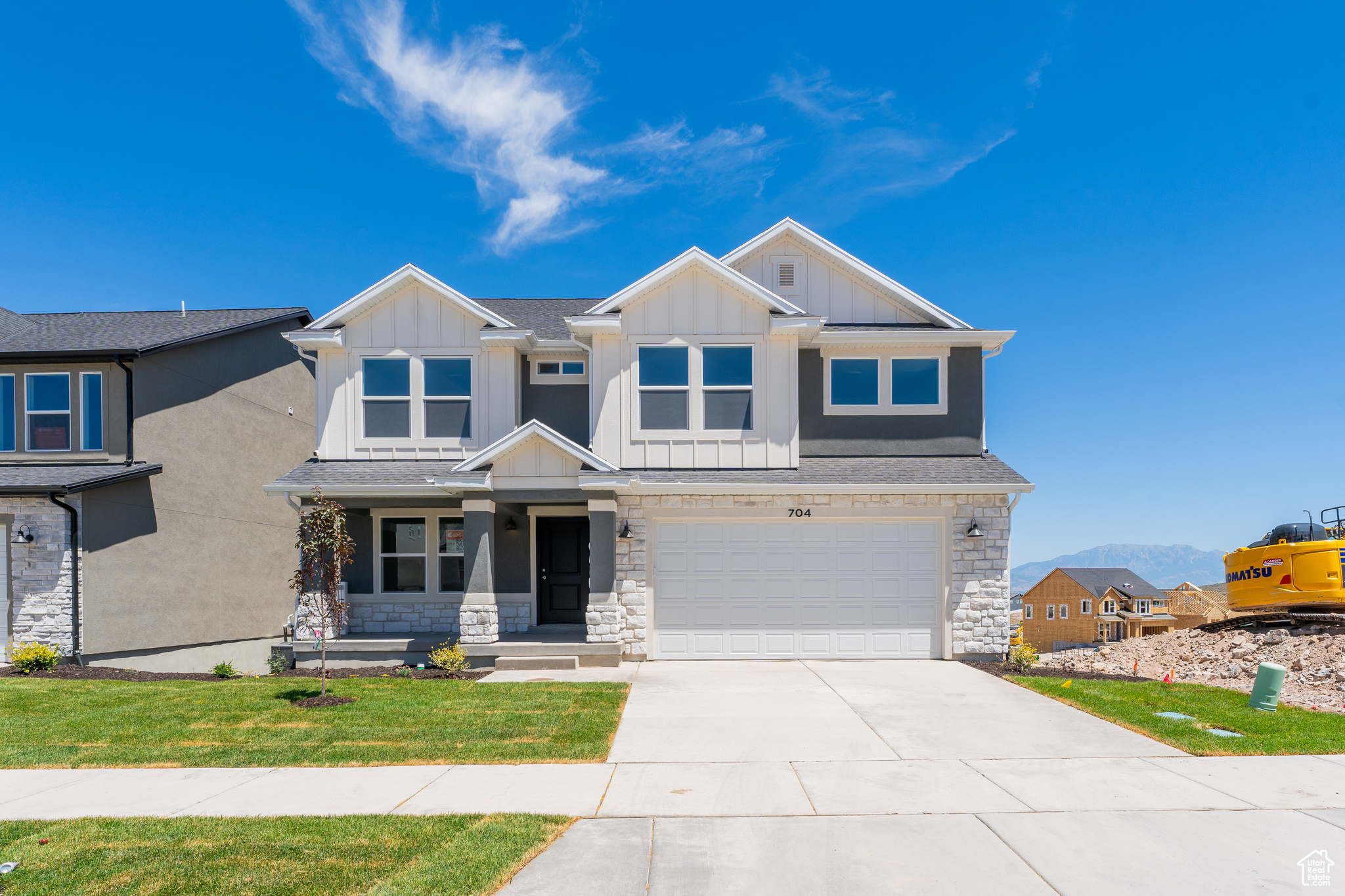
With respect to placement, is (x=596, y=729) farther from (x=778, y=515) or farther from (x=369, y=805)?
(x=778, y=515)

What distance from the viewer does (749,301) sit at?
13.8 m

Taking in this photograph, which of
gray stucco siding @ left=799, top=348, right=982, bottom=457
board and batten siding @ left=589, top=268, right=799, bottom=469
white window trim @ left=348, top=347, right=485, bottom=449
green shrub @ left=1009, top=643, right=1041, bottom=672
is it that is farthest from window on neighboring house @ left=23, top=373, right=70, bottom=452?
green shrub @ left=1009, top=643, right=1041, bottom=672

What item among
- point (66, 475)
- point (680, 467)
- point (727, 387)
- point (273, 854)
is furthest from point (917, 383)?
point (66, 475)

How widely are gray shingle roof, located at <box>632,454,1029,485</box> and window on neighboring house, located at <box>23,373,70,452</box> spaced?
11183mm

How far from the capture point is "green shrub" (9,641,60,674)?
12664 mm

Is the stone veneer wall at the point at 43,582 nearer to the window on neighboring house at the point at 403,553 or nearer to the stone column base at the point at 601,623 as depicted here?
the window on neighboring house at the point at 403,553

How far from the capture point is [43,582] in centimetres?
1326

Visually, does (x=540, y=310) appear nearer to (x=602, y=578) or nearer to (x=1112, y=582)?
(x=602, y=578)

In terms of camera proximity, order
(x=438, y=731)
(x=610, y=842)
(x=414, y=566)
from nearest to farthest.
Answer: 1. (x=610, y=842)
2. (x=438, y=731)
3. (x=414, y=566)

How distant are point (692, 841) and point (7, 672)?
13617 mm

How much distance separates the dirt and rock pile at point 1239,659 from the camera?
36.9 feet

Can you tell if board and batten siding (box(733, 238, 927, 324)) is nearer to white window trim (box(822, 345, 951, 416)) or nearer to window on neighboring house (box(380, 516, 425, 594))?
white window trim (box(822, 345, 951, 416))

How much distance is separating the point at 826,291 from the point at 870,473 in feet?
13.1

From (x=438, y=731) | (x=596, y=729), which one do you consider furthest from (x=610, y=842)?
(x=438, y=731)
